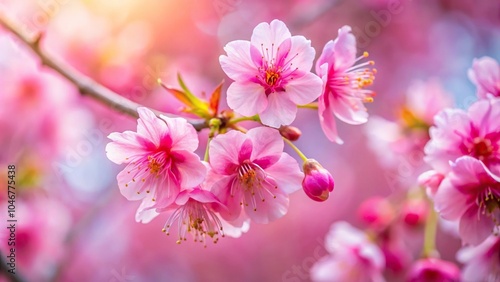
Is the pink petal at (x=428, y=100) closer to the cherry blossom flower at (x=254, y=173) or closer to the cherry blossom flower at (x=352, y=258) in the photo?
the cherry blossom flower at (x=352, y=258)

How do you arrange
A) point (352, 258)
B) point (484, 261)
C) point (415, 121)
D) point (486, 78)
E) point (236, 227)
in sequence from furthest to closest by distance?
point (415, 121) < point (352, 258) < point (484, 261) < point (486, 78) < point (236, 227)

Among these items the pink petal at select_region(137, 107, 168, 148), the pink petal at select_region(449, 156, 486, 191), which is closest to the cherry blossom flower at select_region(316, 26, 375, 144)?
the pink petal at select_region(449, 156, 486, 191)

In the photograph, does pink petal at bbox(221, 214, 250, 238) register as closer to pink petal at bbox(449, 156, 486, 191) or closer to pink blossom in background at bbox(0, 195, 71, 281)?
pink petal at bbox(449, 156, 486, 191)

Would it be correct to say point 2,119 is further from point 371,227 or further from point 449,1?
point 449,1

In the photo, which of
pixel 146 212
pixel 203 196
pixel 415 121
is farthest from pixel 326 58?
pixel 415 121

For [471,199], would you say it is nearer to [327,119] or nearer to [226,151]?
[327,119]
